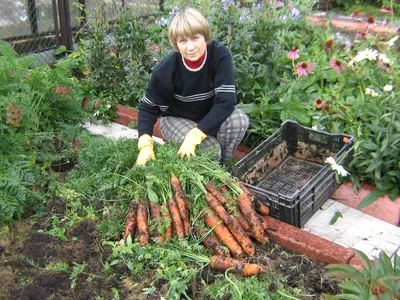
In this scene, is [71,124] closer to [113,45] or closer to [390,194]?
[113,45]

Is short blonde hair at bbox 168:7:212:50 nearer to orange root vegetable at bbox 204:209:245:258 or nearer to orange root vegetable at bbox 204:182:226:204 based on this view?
orange root vegetable at bbox 204:182:226:204

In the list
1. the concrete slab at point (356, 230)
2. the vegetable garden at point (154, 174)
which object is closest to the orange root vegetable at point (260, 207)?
the vegetable garden at point (154, 174)

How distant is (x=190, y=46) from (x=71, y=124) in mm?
1714

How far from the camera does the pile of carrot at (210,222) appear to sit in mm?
2816

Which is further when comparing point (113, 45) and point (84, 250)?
point (113, 45)

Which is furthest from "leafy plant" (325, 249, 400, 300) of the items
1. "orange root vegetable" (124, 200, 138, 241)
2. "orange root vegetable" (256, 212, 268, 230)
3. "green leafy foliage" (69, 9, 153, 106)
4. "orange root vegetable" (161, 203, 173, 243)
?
"green leafy foliage" (69, 9, 153, 106)

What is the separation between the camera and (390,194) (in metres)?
3.45

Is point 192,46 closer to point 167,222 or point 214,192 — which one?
point 214,192

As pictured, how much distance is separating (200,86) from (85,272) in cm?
151

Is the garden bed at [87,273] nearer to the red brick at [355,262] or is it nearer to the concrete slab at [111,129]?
the red brick at [355,262]

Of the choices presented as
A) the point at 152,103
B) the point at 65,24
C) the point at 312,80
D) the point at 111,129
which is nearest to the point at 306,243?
the point at 152,103

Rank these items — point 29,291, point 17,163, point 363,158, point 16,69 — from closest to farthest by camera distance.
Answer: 1. point 29,291
2. point 17,163
3. point 363,158
4. point 16,69

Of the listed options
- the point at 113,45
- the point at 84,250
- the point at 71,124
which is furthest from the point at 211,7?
the point at 84,250

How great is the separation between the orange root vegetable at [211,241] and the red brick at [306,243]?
1.22 feet
